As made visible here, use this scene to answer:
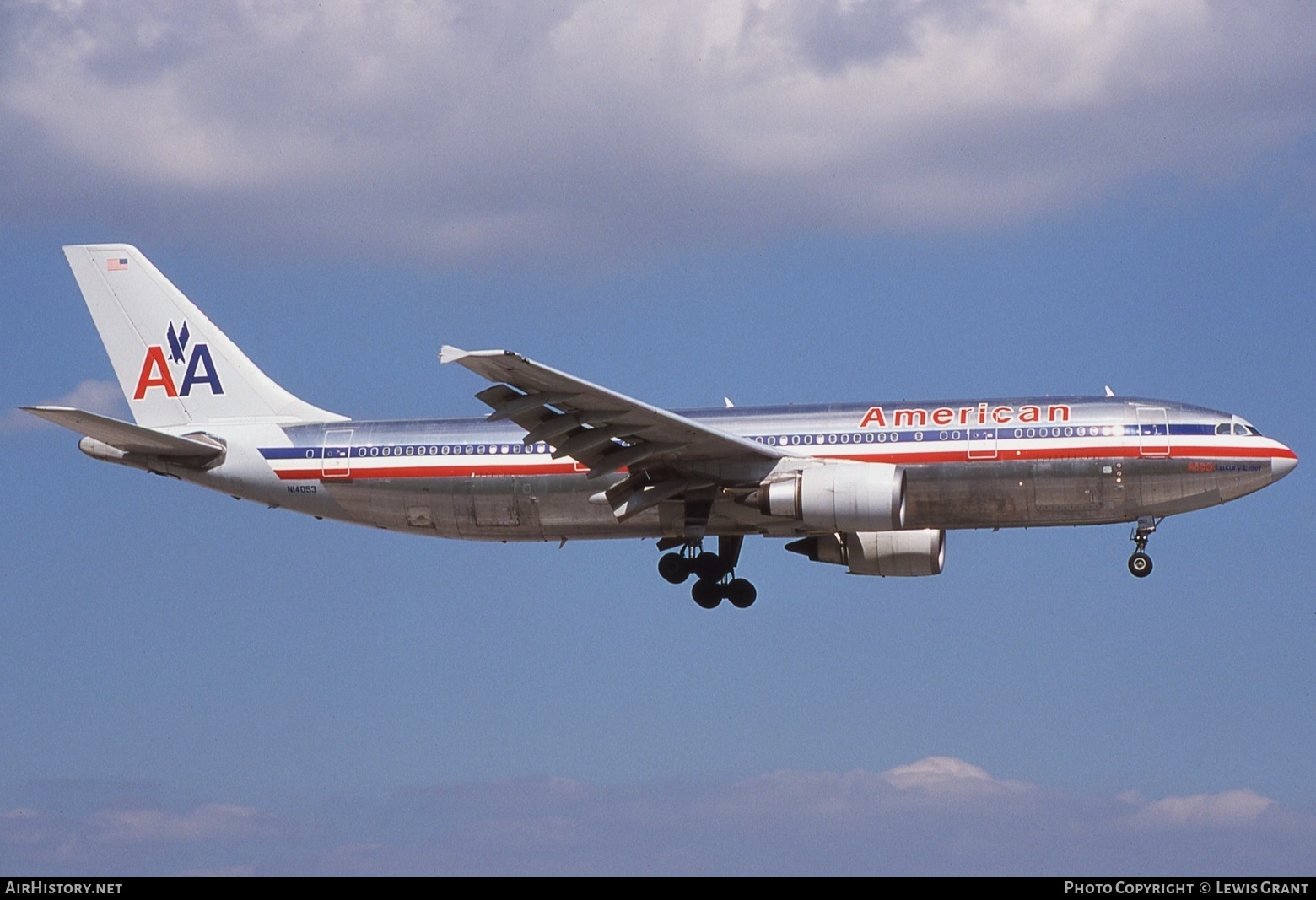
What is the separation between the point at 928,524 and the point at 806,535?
2888mm

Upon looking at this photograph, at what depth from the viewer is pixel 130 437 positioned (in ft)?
137

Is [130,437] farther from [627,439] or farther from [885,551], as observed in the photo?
[885,551]

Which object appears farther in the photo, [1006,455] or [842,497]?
[1006,455]

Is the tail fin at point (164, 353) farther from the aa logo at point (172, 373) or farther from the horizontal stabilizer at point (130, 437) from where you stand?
the horizontal stabilizer at point (130, 437)

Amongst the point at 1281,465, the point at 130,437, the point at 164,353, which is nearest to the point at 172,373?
the point at 164,353

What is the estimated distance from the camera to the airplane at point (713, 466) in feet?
125

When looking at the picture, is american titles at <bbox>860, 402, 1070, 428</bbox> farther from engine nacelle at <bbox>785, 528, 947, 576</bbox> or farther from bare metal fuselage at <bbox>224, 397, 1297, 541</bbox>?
engine nacelle at <bbox>785, 528, 947, 576</bbox>

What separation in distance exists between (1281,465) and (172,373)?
2662 cm
